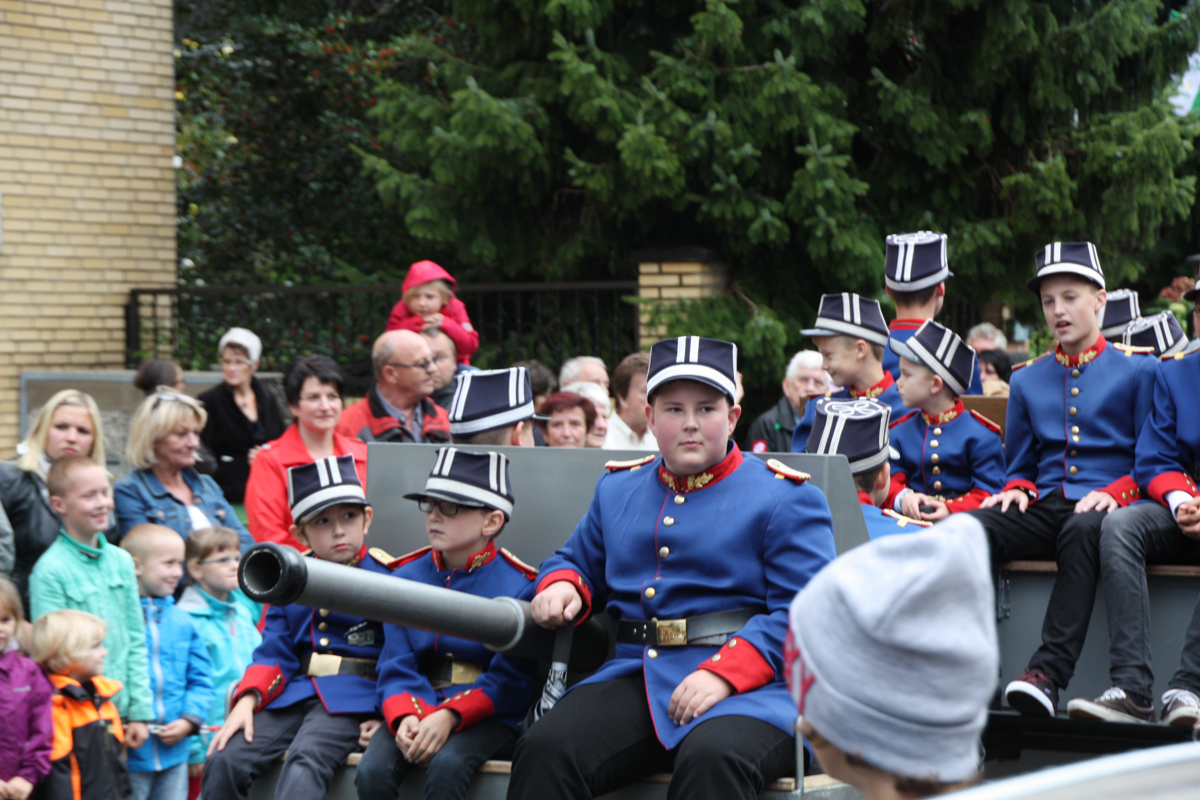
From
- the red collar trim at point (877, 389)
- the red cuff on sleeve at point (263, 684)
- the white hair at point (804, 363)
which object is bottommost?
the red cuff on sleeve at point (263, 684)

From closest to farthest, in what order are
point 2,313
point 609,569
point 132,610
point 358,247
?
1. point 609,569
2. point 132,610
3. point 2,313
4. point 358,247

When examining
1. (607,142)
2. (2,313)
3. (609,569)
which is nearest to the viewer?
(609,569)

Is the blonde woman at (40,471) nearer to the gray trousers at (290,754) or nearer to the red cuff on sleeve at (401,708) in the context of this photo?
the gray trousers at (290,754)

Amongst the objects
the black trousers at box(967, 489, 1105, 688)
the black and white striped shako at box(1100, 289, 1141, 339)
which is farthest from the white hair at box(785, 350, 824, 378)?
the black trousers at box(967, 489, 1105, 688)

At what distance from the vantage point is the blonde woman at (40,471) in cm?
535

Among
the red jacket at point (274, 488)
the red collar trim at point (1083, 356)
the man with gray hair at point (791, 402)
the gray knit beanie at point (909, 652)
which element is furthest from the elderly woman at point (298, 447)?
the gray knit beanie at point (909, 652)

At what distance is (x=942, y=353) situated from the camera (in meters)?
5.15

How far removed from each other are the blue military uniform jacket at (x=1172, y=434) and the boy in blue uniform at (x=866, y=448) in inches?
34.1

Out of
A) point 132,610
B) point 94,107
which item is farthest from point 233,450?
point 94,107

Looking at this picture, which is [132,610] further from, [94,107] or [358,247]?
[358,247]

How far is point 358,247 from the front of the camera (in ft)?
46.8

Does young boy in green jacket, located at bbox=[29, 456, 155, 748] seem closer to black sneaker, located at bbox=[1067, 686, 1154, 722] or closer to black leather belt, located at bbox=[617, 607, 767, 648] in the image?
black leather belt, located at bbox=[617, 607, 767, 648]

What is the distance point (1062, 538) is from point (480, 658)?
2160 millimetres

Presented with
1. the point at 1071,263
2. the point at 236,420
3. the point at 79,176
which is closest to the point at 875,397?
the point at 1071,263
